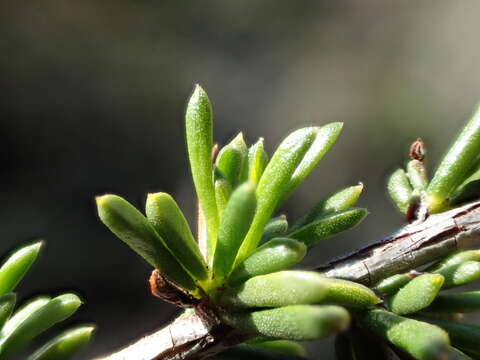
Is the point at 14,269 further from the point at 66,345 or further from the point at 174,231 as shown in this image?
the point at 174,231

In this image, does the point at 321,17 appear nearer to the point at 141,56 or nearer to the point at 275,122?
the point at 275,122

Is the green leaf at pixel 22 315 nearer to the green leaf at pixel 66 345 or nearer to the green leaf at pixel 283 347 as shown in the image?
the green leaf at pixel 66 345

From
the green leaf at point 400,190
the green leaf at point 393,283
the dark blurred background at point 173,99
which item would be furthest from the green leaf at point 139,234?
the dark blurred background at point 173,99

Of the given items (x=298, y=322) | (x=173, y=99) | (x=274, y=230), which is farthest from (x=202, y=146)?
(x=173, y=99)

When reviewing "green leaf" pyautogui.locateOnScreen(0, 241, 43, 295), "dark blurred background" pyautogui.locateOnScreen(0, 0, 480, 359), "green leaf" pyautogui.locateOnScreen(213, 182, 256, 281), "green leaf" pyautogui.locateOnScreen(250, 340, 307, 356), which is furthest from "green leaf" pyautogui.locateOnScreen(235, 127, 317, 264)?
"dark blurred background" pyautogui.locateOnScreen(0, 0, 480, 359)

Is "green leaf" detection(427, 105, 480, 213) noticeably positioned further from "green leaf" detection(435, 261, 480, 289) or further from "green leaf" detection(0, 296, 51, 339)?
"green leaf" detection(0, 296, 51, 339)

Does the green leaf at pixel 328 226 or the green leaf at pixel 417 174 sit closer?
the green leaf at pixel 328 226
